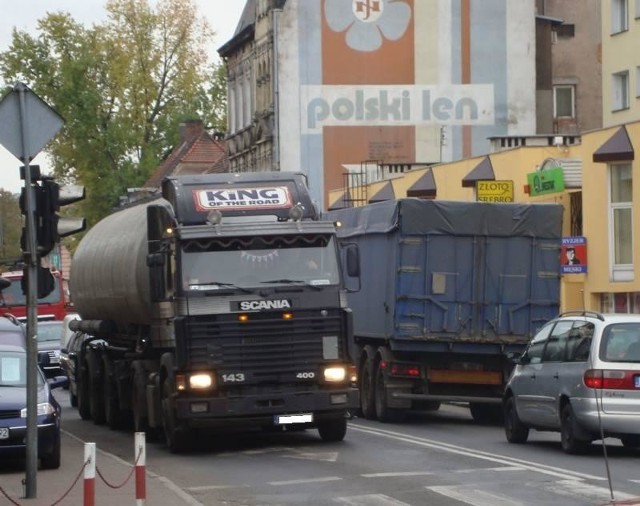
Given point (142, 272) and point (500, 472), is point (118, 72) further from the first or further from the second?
point (500, 472)

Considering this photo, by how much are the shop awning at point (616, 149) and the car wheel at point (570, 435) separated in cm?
1867

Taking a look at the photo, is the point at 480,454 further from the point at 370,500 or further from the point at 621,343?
the point at 370,500

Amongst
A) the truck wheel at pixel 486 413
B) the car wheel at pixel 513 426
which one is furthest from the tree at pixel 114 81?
the car wheel at pixel 513 426

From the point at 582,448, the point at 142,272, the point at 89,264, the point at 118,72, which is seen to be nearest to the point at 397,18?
the point at 118,72

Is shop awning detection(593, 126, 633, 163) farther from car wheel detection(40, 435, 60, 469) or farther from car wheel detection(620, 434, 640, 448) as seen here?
car wheel detection(40, 435, 60, 469)

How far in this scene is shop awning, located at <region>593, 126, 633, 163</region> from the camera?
3834 centimetres

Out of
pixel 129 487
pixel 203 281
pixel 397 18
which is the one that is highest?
pixel 397 18

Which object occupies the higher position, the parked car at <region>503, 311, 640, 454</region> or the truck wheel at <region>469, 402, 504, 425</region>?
the parked car at <region>503, 311, 640, 454</region>

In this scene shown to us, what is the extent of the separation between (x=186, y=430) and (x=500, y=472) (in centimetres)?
517

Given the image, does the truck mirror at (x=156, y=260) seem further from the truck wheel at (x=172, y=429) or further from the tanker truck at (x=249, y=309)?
the truck wheel at (x=172, y=429)

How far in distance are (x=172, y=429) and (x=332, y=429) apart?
2.10m

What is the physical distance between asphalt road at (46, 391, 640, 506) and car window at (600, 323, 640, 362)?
1.13 metres

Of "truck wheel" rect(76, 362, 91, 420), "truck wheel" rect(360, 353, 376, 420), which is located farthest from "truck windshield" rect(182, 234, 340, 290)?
"truck wheel" rect(76, 362, 91, 420)

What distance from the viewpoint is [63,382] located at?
2177 cm
